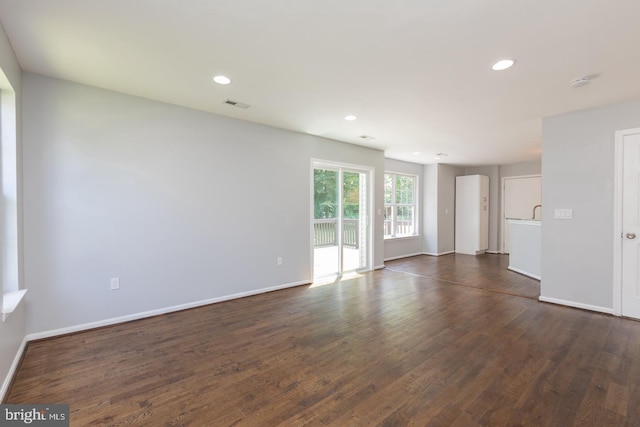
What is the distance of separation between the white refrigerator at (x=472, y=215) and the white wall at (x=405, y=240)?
1178mm

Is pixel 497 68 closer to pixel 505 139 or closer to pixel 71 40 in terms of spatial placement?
pixel 505 139

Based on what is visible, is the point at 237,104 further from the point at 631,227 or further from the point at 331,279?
the point at 631,227

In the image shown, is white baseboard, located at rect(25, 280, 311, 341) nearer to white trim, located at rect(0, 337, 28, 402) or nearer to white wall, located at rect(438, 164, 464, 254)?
white trim, located at rect(0, 337, 28, 402)

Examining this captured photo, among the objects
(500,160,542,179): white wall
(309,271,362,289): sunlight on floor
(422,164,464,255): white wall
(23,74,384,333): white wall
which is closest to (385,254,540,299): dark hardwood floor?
(422,164,464,255): white wall

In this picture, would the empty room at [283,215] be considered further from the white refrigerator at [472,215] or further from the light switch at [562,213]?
the white refrigerator at [472,215]

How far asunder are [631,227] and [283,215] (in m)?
4.22

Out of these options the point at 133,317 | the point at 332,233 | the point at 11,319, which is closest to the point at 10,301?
the point at 11,319

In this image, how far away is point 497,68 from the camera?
100.0 inches

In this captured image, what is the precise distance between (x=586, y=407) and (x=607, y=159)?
9.62ft

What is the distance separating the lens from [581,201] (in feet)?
11.9

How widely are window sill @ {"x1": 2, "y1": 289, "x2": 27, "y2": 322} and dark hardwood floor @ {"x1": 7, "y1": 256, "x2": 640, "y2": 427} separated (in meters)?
0.53

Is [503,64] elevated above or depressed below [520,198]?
above

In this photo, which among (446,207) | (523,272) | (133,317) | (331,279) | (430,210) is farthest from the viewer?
(446,207)

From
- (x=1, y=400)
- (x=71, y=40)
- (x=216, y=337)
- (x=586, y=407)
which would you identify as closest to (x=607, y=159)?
(x=586, y=407)
